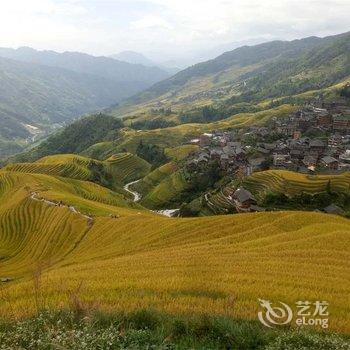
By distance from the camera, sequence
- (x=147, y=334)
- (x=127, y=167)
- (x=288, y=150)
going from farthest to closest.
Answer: (x=127, y=167) → (x=288, y=150) → (x=147, y=334)

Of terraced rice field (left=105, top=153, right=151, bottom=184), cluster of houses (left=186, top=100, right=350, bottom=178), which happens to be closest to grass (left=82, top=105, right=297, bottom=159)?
terraced rice field (left=105, top=153, right=151, bottom=184)

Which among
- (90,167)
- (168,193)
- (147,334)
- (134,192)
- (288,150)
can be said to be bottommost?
(134,192)

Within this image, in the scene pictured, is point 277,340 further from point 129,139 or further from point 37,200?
point 129,139

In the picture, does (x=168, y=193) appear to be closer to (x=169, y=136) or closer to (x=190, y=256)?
(x=169, y=136)

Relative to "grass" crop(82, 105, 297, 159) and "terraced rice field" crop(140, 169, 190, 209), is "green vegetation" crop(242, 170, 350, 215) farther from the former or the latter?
"grass" crop(82, 105, 297, 159)

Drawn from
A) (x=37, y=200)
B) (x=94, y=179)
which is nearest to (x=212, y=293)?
(x=37, y=200)

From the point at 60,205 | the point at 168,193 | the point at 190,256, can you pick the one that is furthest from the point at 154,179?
the point at 190,256
